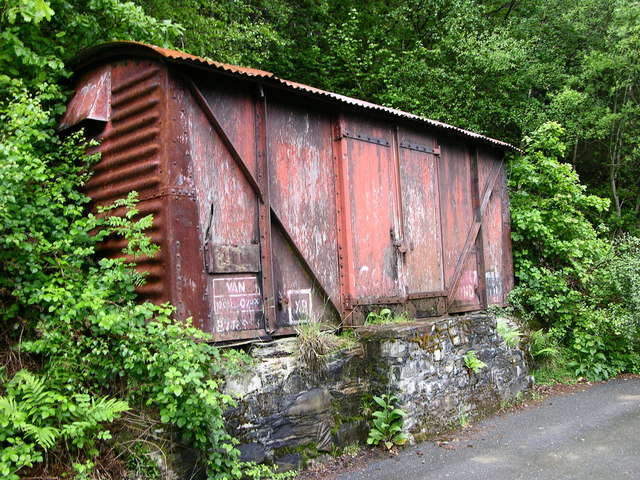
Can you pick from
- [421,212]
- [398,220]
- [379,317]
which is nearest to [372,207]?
[398,220]

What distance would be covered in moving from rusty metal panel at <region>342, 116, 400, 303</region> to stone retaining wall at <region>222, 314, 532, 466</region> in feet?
2.93

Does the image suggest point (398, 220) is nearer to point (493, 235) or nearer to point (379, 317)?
point (379, 317)

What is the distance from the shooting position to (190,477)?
4.70 meters

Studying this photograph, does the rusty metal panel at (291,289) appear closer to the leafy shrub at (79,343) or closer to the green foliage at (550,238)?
the leafy shrub at (79,343)

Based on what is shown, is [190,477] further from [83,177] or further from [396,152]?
[396,152]

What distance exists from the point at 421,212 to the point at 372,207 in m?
1.20

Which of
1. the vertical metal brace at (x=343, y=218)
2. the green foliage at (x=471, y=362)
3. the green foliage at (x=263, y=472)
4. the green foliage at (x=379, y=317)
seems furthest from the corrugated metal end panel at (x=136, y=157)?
the green foliage at (x=471, y=362)

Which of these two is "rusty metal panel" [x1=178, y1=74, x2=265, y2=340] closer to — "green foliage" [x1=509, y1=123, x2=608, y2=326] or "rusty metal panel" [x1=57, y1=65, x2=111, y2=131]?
"rusty metal panel" [x1=57, y1=65, x2=111, y2=131]

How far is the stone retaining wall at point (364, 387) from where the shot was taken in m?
5.42

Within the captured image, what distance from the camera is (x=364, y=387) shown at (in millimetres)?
6488

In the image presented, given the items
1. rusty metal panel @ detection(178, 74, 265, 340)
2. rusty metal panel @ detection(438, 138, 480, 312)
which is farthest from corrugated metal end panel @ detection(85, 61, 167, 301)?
rusty metal panel @ detection(438, 138, 480, 312)

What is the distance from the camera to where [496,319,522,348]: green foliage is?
8469mm

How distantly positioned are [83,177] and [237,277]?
7.31 ft

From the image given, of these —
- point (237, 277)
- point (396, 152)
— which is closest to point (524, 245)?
point (396, 152)
